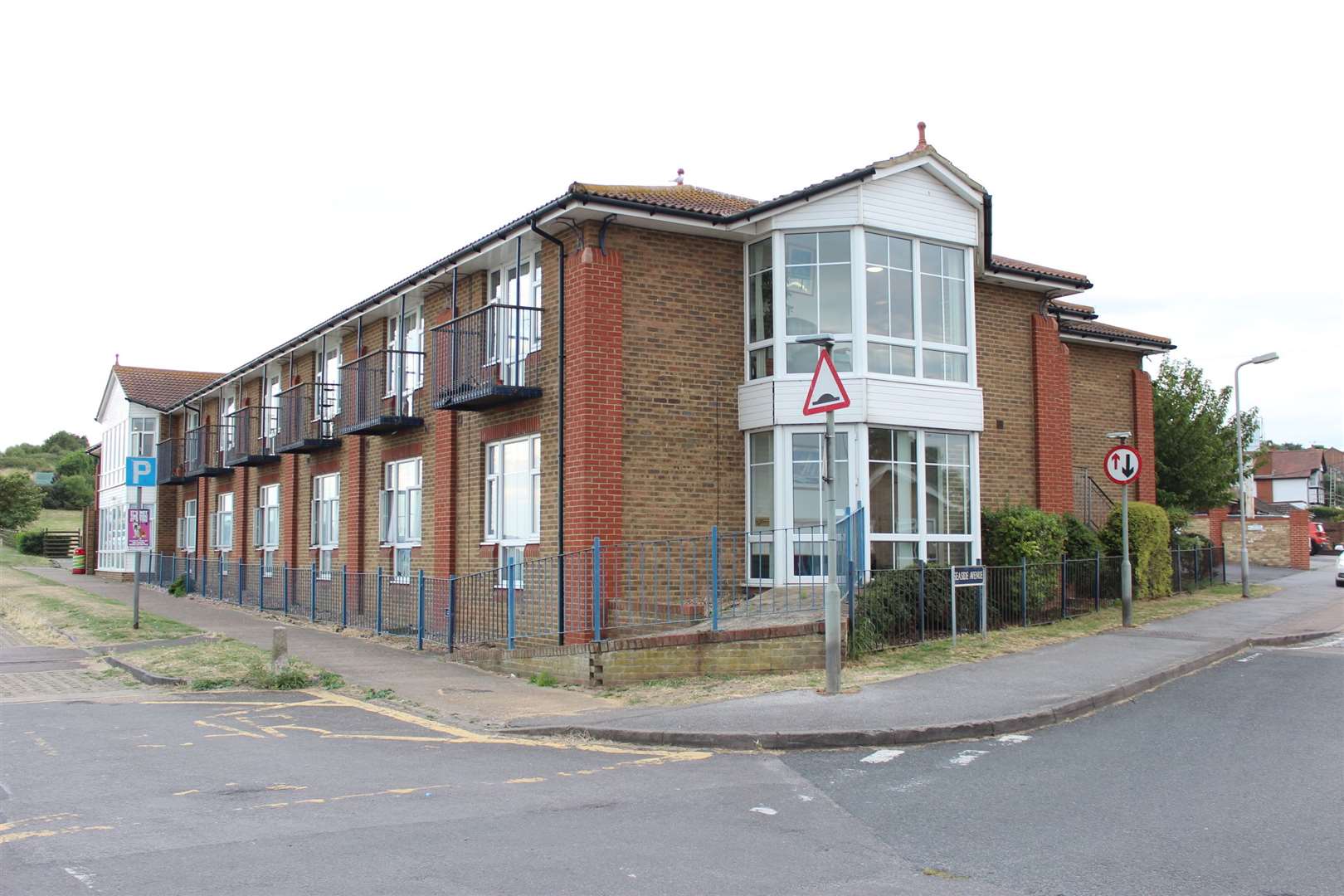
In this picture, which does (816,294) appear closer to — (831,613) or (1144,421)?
(831,613)

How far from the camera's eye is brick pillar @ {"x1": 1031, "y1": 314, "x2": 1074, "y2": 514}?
1827 cm

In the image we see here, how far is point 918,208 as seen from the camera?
626 inches

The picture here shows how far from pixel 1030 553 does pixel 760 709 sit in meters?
7.75

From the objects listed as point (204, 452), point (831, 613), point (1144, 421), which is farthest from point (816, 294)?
point (204, 452)

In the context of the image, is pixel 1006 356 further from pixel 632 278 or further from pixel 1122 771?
pixel 1122 771

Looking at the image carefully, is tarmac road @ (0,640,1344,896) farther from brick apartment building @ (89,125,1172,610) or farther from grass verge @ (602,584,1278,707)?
brick apartment building @ (89,125,1172,610)

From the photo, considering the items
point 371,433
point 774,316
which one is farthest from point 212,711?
point 371,433

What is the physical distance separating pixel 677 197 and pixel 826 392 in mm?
7762

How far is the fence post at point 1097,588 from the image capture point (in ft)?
58.5

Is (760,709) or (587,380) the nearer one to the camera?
(760,709)

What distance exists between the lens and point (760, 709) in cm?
1010

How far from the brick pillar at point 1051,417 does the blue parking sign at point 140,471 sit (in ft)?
51.9

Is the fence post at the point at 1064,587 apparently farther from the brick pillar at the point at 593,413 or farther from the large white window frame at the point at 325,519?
the large white window frame at the point at 325,519

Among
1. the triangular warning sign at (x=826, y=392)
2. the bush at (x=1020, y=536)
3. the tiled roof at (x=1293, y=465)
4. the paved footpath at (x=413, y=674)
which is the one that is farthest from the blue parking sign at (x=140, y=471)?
the tiled roof at (x=1293, y=465)
